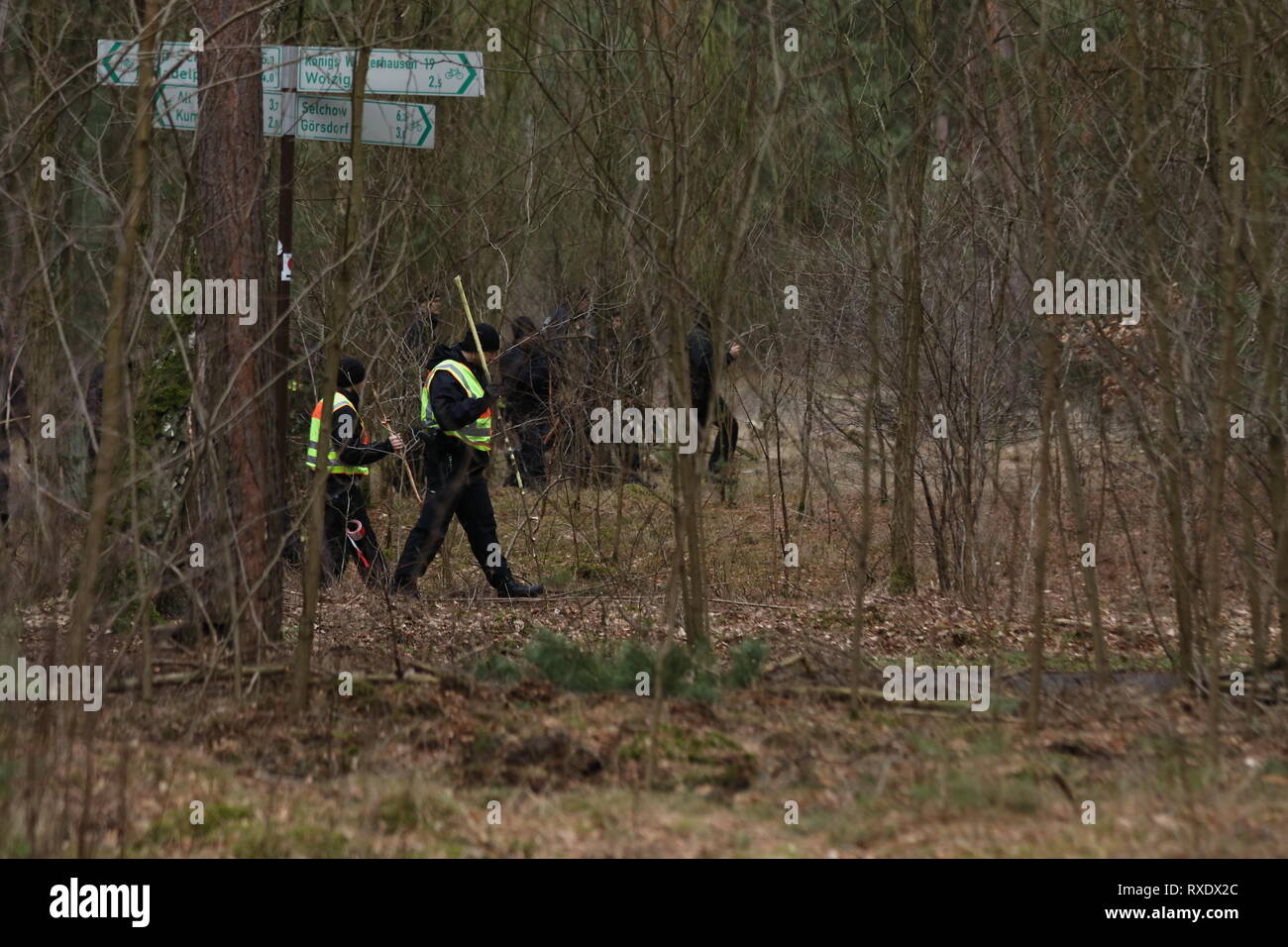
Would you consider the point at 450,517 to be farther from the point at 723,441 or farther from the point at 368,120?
the point at 723,441

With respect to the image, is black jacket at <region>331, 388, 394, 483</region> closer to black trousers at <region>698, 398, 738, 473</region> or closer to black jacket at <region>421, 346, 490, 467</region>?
black jacket at <region>421, 346, 490, 467</region>

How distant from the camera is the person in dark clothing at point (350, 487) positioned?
33.5ft

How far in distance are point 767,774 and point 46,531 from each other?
3079mm

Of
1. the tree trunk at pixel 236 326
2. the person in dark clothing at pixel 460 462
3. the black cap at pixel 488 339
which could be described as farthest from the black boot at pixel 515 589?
the tree trunk at pixel 236 326

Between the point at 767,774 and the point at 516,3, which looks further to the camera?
the point at 516,3

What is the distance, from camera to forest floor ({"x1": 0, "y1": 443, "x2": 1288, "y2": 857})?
4.60m

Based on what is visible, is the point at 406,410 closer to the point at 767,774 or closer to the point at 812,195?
the point at 812,195

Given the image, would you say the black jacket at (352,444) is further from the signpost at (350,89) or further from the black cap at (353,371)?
the signpost at (350,89)

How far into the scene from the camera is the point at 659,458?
10.9 metres

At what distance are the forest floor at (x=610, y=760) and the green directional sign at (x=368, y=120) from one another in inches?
96.4

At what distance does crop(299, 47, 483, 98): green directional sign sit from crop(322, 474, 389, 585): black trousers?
385 cm

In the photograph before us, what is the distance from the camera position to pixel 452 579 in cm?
1065
